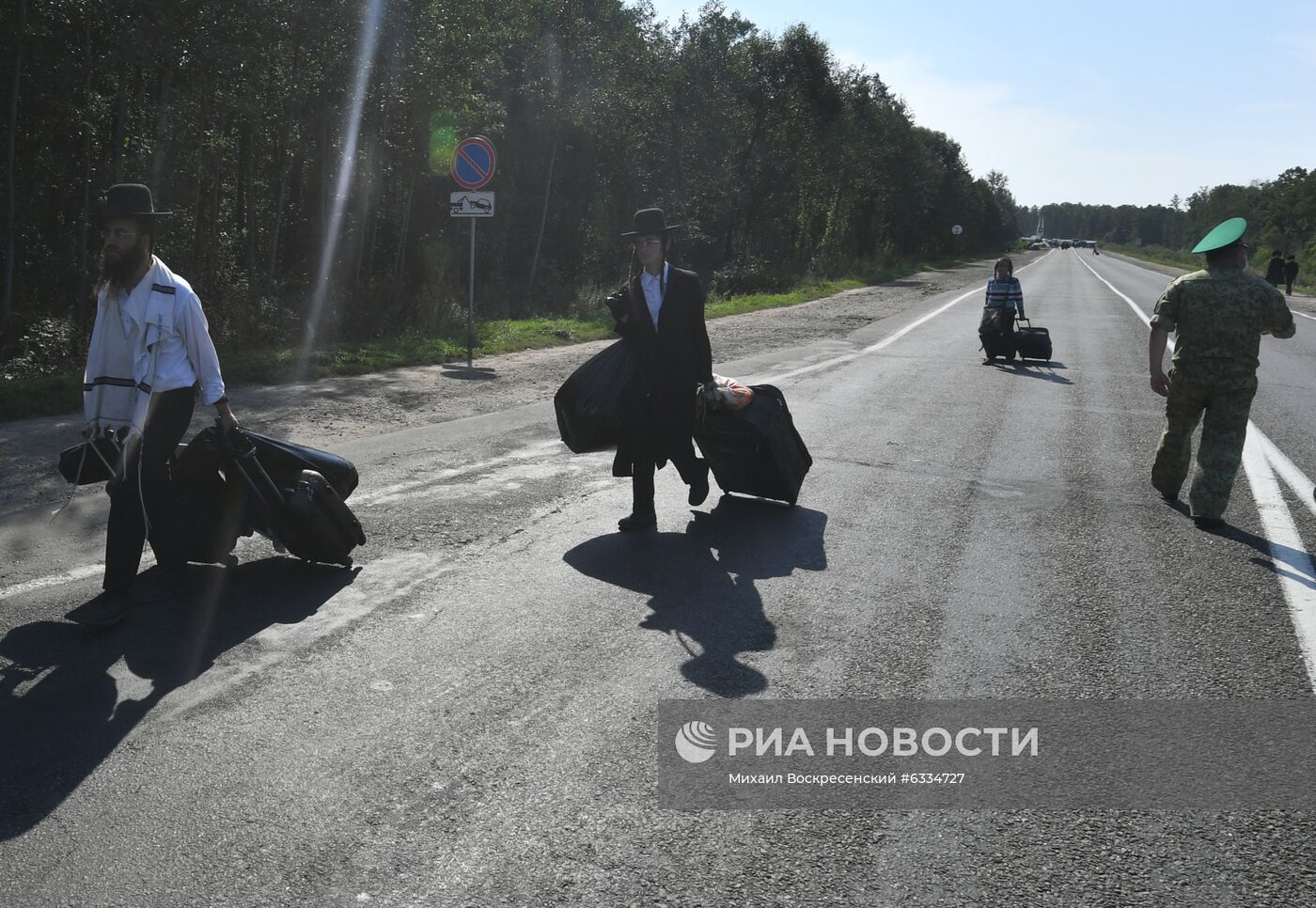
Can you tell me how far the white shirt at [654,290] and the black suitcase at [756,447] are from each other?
77 centimetres

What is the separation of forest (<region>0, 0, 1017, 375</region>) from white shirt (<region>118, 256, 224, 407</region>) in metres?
11.2

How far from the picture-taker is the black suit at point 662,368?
20.6ft

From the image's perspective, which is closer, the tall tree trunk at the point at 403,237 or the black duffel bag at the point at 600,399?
the black duffel bag at the point at 600,399

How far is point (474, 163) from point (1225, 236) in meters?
10.1

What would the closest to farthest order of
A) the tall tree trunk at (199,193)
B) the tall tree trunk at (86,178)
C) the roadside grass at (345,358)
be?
the roadside grass at (345,358)
the tall tree trunk at (86,178)
the tall tree trunk at (199,193)

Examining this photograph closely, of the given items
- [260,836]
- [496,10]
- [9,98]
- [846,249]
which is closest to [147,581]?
[260,836]

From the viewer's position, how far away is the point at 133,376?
4.62 meters

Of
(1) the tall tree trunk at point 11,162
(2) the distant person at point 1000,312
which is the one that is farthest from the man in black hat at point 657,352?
(1) the tall tree trunk at point 11,162

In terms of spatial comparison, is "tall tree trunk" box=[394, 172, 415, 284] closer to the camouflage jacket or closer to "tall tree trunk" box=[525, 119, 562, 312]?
"tall tree trunk" box=[525, 119, 562, 312]

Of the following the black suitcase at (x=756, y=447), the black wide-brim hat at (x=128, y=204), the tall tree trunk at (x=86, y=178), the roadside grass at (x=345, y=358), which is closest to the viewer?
the black wide-brim hat at (x=128, y=204)

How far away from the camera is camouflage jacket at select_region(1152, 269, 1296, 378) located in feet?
22.3

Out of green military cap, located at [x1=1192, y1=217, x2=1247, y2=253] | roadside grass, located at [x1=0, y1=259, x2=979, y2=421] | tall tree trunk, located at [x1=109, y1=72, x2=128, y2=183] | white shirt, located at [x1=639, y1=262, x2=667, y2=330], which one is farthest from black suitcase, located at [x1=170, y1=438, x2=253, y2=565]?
tall tree trunk, located at [x1=109, y1=72, x2=128, y2=183]

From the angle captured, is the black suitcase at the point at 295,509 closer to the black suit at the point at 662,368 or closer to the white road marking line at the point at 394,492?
the white road marking line at the point at 394,492

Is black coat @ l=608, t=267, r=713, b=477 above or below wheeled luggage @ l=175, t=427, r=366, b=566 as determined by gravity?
above
